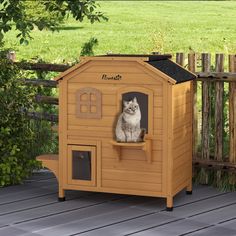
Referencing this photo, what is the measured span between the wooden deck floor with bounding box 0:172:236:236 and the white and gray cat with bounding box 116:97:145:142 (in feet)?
2.00

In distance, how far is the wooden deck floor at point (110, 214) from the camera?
19.7 ft

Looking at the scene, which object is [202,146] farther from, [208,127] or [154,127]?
[154,127]

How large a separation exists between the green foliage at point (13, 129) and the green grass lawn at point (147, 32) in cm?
685

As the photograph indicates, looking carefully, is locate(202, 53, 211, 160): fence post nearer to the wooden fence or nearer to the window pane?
the wooden fence

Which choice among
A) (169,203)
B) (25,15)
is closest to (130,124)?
(169,203)

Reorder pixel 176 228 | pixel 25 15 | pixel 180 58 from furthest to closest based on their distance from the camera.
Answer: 1. pixel 25 15
2. pixel 180 58
3. pixel 176 228

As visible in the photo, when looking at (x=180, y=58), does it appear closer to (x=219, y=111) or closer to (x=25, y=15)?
(x=219, y=111)

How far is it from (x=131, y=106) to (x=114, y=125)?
275mm

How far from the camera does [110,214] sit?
6480 mm

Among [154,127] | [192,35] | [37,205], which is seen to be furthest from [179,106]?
[192,35]

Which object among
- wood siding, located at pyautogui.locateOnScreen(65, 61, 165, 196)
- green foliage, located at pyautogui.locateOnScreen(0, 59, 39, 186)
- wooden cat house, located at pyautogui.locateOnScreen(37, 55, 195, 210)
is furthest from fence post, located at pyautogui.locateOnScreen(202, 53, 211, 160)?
green foliage, located at pyautogui.locateOnScreen(0, 59, 39, 186)

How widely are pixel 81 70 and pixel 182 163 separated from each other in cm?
120

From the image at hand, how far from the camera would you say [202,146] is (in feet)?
24.9

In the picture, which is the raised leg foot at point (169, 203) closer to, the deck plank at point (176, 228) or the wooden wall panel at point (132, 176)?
the wooden wall panel at point (132, 176)
